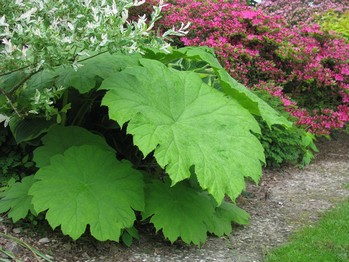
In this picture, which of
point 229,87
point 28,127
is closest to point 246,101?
point 229,87

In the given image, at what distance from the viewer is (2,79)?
3.44 meters

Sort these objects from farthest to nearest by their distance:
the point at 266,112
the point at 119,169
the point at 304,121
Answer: the point at 304,121, the point at 266,112, the point at 119,169

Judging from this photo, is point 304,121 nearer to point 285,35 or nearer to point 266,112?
point 285,35

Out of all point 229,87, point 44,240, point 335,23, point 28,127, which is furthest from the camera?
point 335,23

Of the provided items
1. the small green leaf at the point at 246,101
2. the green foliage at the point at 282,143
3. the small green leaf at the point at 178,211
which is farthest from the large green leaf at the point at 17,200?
the green foliage at the point at 282,143

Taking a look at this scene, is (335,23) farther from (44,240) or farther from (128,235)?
(44,240)

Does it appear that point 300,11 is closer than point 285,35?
No

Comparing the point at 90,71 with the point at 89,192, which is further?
the point at 90,71

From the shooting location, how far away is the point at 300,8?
432 inches

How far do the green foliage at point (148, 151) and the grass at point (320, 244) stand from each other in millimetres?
409

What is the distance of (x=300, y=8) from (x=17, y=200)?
903 centimetres

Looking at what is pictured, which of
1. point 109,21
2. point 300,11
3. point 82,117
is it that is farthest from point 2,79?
point 300,11

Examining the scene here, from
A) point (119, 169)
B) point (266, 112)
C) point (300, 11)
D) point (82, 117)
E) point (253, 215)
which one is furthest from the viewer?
point (300, 11)

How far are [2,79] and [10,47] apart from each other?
2.58 feet
